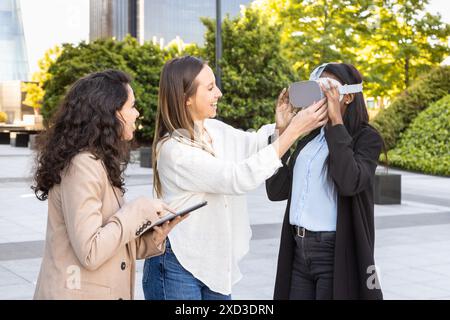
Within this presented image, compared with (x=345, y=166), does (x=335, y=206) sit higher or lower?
lower

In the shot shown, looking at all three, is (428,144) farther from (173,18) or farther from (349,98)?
(173,18)

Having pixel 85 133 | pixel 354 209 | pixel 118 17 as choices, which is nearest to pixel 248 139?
pixel 354 209

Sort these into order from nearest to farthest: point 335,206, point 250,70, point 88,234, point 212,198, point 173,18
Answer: point 88,234
point 212,198
point 335,206
point 250,70
point 173,18

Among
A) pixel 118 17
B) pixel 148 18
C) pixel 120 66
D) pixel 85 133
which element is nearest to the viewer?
pixel 85 133

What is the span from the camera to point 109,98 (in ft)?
7.88

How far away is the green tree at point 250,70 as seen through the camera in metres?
23.1

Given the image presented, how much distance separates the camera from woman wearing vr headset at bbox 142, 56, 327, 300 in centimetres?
265

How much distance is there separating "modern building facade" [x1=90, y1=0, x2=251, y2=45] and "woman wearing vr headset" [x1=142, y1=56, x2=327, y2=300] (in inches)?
3618

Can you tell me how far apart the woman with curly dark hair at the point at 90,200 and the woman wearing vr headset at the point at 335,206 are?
733 mm

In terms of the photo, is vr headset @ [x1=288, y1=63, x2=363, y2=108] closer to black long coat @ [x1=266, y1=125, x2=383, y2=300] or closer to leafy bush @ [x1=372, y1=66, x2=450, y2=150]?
black long coat @ [x1=266, y1=125, x2=383, y2=300]

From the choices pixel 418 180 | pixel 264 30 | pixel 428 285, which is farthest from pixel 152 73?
pixel 428 285

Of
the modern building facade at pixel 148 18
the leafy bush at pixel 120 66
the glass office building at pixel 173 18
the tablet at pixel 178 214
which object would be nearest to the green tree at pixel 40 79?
the leafy bush at pixel 120 66

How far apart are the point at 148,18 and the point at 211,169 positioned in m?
118

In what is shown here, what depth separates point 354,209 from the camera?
283cm
